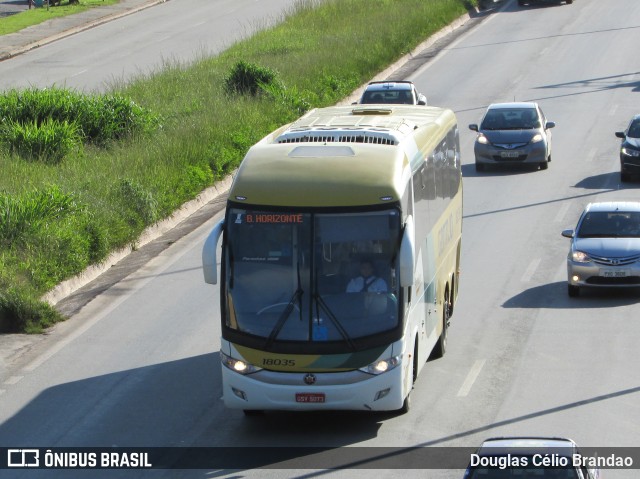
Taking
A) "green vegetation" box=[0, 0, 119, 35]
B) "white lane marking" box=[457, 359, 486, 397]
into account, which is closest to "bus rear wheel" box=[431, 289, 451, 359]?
"white lane marking" box=[457, 359, 486, 397]

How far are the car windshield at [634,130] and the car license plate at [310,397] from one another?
2110 cm

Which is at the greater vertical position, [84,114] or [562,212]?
[84,114]

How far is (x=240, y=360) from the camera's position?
1499 centimetres

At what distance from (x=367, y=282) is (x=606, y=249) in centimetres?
900

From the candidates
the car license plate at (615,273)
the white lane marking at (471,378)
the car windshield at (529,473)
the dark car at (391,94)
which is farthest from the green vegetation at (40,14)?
the car windshield at (529,473)

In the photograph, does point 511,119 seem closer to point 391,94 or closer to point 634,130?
point 634,130

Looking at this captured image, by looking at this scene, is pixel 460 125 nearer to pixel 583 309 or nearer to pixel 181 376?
pixel 583 309

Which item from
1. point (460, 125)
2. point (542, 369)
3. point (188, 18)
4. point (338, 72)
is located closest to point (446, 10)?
point (188, 18)

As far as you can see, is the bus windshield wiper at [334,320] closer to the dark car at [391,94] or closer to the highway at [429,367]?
the highway at [429,367]

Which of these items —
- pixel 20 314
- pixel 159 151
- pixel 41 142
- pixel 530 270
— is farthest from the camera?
pixel 159 151

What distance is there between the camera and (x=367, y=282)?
14859 millimetres

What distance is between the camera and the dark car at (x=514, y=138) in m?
35.1

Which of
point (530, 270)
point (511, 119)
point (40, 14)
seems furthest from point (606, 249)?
point (40, 14)

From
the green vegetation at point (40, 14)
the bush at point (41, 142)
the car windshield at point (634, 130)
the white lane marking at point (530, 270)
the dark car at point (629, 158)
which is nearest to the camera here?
the white lane marking at point (530, 270)
